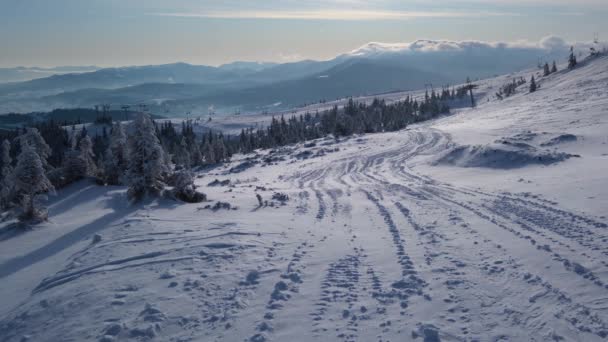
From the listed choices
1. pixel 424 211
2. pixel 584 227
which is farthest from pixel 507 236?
pixel 424 211

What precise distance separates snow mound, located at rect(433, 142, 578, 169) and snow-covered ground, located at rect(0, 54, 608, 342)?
12.8ft

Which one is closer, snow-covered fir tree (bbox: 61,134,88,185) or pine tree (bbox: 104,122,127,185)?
snow-covered fir tree (bbox: 61,134,88,185)

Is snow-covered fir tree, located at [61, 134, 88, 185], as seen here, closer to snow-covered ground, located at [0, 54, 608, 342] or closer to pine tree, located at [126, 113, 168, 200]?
pine tree, located at [126, 113, 168, 200]

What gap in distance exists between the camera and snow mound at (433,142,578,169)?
2386 cm

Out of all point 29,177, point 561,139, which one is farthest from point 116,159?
point 561,139

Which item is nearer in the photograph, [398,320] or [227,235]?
[398,320]

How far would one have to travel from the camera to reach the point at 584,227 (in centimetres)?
1099

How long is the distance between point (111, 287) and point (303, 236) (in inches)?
228

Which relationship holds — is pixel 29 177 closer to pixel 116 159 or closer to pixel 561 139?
pixel 116 159

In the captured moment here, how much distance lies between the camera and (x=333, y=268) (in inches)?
394

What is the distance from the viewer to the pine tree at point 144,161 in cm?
2070

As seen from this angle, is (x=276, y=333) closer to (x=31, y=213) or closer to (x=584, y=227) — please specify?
(x=584, y=227)

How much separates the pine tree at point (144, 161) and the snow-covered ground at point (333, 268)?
124 cm

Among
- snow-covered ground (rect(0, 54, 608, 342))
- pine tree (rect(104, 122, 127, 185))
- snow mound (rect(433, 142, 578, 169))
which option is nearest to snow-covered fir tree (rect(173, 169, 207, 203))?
snow-covered ground (rect(0, 54, 608, 342))
